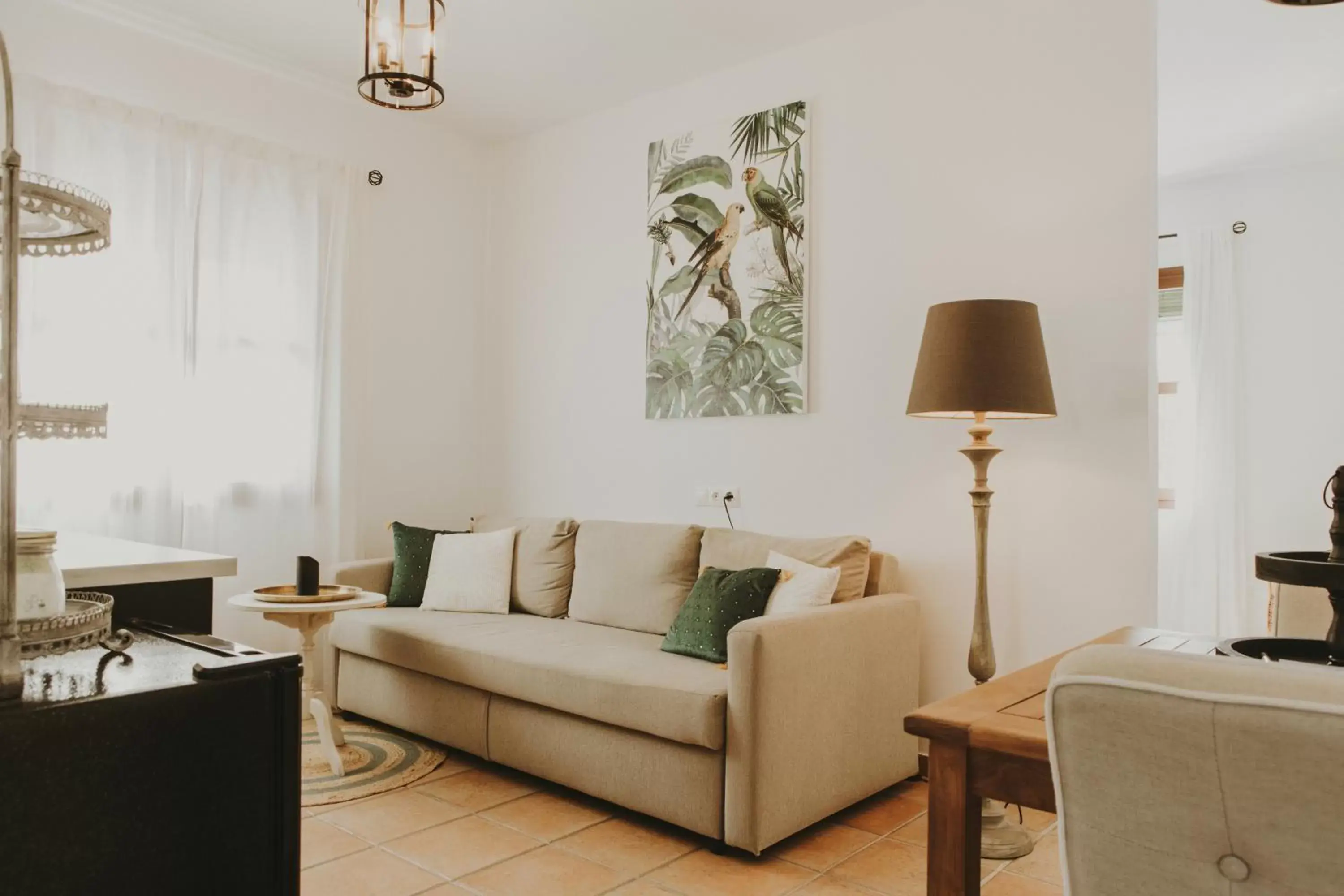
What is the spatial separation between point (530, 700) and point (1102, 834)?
7.84ft

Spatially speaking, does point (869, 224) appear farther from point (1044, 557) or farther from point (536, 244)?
point (536, 244)

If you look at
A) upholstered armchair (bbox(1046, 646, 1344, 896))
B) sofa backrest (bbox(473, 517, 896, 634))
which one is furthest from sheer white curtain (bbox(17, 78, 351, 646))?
upholstered armchair (bbox(1046, 646, 1344, 896))

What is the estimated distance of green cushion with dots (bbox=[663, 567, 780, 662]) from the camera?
9.77 ft

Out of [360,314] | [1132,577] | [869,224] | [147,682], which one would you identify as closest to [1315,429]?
[1132,577]

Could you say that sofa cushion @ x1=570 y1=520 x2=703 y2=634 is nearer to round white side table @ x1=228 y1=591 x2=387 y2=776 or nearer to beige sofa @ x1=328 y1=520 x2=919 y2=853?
beige sofa @ x1=328 y1=520 x2=919 y2=853

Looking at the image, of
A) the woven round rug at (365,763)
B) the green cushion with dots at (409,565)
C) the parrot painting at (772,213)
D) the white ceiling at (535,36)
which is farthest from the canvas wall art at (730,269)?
the woven round rug at (365,763)

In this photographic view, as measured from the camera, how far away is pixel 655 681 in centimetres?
269

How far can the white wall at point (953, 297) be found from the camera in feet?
9.68

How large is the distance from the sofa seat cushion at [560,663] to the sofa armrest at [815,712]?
4.8 inches

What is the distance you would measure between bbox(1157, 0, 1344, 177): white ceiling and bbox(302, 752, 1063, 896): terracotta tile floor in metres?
2.96

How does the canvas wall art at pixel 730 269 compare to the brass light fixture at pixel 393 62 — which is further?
the canvas wall art at pixel 730 269

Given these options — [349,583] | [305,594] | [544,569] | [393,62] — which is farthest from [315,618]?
[393,62]

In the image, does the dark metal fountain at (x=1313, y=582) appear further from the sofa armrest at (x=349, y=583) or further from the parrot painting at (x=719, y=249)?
the sofa armrest at (x=349, y=583)

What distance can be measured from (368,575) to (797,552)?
6.56 ft
